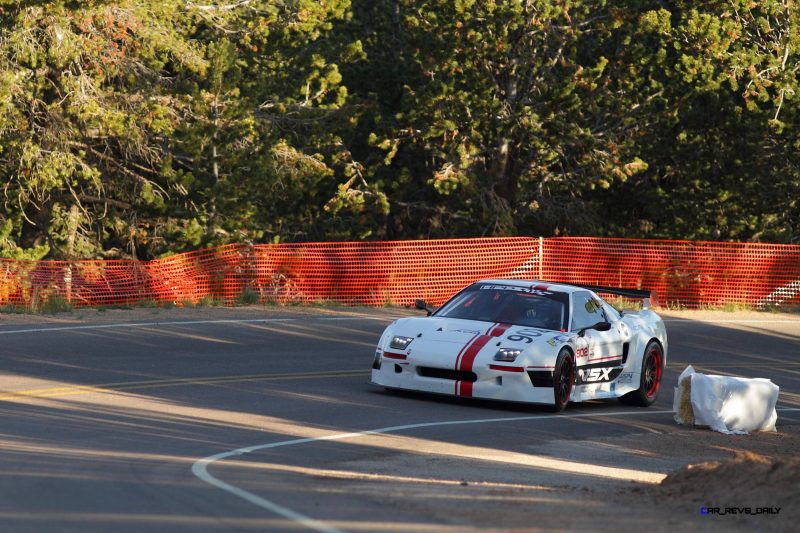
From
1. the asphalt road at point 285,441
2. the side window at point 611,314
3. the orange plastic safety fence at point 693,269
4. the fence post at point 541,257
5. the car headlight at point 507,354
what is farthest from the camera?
the orange plastic safety fence at point 693,269

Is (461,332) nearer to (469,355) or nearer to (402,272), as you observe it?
(469,355)

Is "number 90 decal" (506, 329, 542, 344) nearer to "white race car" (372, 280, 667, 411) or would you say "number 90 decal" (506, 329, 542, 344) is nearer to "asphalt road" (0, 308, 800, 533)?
"white race car" (372, 280, 667, 411)

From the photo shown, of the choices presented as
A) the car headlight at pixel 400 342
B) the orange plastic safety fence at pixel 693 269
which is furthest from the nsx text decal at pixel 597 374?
the orange plastic safety fence at pixel 693 269

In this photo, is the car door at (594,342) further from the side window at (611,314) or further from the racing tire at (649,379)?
the racing tire at (649,379)

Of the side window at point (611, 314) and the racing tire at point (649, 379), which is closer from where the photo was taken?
the side window at point (611, 314)

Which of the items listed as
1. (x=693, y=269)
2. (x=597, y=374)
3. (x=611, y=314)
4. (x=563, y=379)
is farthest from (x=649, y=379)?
(x=693, y=269)

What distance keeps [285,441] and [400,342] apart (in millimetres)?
3254

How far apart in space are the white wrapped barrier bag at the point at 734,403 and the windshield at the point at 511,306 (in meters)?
1.73

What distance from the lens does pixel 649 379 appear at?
52.3 ft

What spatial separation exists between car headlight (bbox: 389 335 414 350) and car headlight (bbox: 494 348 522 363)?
978 mm

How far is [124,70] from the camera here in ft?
100

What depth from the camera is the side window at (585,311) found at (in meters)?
15.0

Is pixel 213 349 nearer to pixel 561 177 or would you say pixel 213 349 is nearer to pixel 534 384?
pixel 534 384

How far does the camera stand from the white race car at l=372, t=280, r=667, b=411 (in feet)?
45.7
